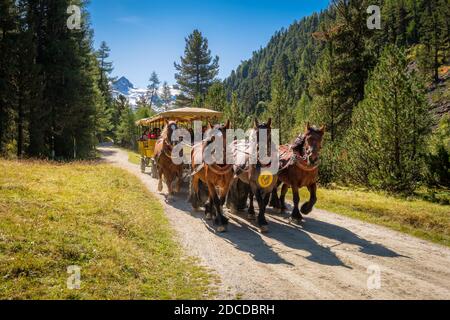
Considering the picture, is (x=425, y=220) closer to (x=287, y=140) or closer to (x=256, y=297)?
(x=256, y=297)

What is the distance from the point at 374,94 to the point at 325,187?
527 centimetres

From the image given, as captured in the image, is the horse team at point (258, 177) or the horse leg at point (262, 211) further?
the horse team at point (258, 177)

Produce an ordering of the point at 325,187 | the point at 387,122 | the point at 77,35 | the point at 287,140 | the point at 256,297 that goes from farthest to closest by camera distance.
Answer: the point at 287,140 → the point at 77,35 → the point at 325,187 → the point at 387,122 → the point at 256,297

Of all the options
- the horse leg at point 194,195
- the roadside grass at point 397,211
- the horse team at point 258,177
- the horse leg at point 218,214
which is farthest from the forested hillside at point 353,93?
the horse leg at point 218,214

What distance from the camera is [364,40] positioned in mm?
24453

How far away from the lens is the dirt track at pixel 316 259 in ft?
16.3

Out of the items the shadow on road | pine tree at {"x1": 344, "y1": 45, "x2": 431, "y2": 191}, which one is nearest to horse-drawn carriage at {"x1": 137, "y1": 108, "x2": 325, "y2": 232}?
the shadow on road

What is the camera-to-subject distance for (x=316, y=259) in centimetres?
641

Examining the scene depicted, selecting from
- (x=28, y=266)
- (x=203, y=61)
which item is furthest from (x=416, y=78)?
(x=203, y=61)

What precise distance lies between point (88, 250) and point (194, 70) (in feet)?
160

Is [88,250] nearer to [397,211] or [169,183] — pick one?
[169,183]

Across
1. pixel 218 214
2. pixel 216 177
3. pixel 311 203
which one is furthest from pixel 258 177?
pixel 311 203

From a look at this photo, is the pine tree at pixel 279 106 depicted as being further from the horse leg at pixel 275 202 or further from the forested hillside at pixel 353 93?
the horse leg at pixel 275 202

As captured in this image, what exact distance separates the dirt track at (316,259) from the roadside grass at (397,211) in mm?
627
